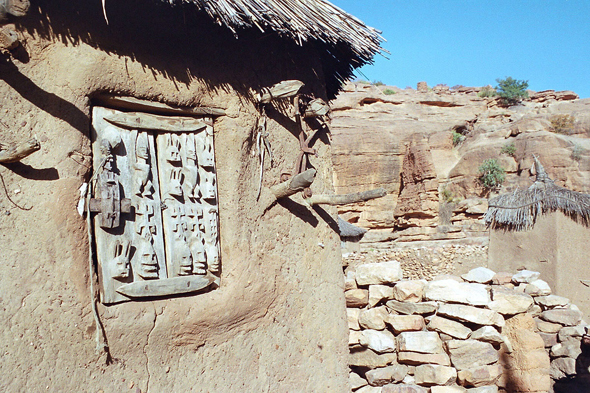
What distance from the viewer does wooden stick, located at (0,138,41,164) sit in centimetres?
238

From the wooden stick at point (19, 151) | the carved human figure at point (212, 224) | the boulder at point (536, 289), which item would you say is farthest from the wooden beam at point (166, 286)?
the boulder at point (536, 289)

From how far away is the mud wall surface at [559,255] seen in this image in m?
9.41

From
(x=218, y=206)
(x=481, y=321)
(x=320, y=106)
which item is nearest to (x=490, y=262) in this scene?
(x=481, y=321)

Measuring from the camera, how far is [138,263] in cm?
300

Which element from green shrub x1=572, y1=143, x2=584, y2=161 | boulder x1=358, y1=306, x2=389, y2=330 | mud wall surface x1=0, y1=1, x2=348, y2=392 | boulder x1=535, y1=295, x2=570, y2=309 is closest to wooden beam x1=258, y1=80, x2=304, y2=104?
mud wall surface x1=0, y1=1, x2=348, y2=392

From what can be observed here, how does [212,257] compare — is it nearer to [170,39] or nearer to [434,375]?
[170,39]

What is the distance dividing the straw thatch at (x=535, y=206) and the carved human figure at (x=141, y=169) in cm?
891

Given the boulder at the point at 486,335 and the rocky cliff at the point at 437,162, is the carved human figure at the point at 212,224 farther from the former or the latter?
the rocky cliff at the point at 437,162

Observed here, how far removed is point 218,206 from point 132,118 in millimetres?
836

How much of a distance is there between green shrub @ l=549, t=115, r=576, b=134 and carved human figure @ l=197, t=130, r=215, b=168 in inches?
881

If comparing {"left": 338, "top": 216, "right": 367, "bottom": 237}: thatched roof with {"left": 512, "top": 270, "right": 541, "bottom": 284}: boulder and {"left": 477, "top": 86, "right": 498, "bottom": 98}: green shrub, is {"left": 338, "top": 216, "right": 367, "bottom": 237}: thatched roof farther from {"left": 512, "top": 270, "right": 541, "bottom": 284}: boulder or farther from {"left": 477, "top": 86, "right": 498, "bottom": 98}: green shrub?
{"left": 477, "top": 86, "right": 498, "bottom": 98}: green shrub

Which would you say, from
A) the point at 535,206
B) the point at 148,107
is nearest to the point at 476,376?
the point at 148,107

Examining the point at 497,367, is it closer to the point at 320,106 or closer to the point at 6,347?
the point at 320,106

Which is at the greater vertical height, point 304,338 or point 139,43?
point 139,43
